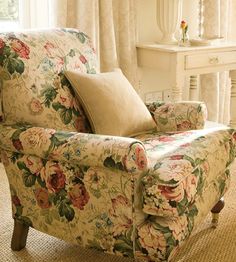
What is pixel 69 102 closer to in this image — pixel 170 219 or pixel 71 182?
pixel 71 182

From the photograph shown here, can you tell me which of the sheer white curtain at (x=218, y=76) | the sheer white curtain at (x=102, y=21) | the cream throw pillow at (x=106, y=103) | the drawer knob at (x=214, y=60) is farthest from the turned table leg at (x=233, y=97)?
the cream throw pillow at (x=106, y=103)

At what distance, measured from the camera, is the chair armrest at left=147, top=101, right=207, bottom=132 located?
2.04 metres

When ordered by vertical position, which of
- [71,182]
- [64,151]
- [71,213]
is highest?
[64,151]

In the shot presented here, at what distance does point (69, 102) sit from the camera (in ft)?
6.21

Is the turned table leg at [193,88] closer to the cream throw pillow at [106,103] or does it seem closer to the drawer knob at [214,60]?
the drawer knob at [214,60]

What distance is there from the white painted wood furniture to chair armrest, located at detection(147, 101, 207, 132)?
1.99 feet

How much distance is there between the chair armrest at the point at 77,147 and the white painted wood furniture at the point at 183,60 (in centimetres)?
125

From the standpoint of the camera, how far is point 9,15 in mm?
2793

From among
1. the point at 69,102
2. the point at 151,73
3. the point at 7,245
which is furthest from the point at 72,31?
the point at 151,73

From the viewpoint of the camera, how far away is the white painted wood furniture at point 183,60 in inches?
106

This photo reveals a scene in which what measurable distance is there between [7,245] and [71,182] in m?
0.55

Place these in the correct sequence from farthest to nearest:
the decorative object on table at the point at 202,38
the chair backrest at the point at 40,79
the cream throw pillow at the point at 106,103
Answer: the decorative object on table at the point at 202,38 < the cream throw pillow at the point at 106,103 < the chair backrest at the point at 40,79

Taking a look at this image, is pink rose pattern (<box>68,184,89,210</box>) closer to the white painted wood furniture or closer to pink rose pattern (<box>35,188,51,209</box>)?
pink rose pattern (<box>35,188,51,209</box>)

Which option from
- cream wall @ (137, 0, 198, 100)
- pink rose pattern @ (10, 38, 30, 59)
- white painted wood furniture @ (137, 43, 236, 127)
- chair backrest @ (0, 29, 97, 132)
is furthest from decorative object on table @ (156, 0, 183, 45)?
pink rose pattern @ (10, 38, 30, 59)
